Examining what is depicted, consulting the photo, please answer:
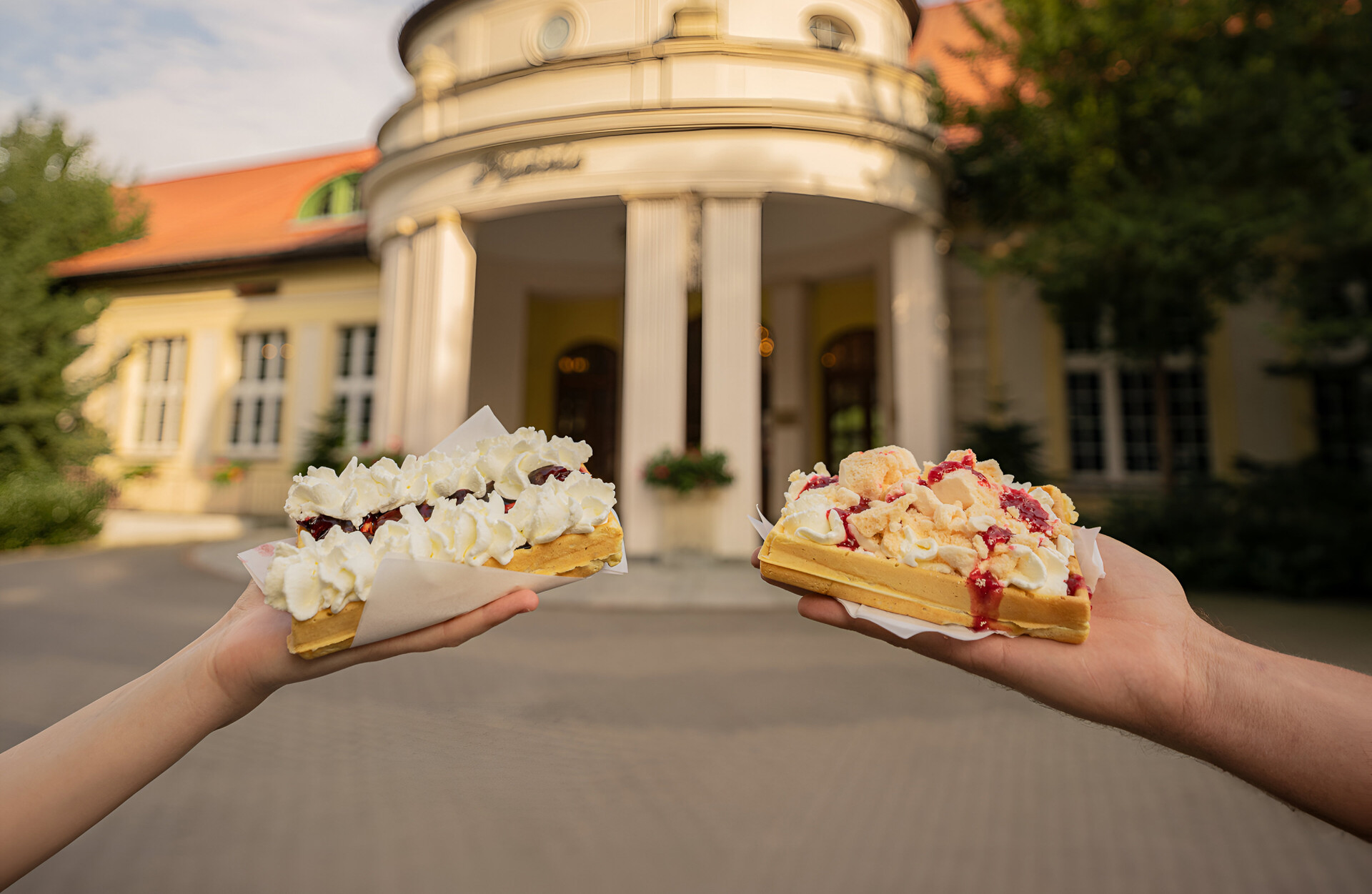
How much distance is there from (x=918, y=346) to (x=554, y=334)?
8.95 meters

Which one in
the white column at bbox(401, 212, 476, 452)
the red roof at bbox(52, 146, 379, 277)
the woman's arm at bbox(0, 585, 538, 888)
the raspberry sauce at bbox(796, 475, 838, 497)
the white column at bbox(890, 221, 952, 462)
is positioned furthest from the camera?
Result: the red roof at bbox(52, 146, 379, 277)

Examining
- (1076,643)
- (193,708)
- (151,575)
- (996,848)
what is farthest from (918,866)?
(151,575)

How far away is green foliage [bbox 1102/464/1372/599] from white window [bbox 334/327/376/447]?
14.8 m

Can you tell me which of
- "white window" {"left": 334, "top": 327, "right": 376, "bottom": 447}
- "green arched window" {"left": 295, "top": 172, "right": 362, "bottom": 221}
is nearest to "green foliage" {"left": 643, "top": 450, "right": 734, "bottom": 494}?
"white window" {"left": 334, "top": 327, "right": 376, "bottom": 447}

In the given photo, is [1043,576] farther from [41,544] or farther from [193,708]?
[41,544]

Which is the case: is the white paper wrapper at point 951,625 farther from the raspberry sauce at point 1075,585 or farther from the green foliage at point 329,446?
the green foliage at point 329,446

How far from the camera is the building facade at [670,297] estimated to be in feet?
31.3

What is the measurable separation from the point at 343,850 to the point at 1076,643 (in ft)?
8.50

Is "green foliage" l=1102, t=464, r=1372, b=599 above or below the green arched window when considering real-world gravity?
below

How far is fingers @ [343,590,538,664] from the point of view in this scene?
158 cm

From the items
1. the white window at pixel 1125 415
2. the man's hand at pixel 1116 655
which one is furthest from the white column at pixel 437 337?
the white window at pixel 1125 415

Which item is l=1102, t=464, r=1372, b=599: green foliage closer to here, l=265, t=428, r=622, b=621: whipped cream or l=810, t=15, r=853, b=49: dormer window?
l=265, t=428, r=622, b=621: whipped cream

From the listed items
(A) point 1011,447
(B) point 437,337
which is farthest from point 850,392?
(B) point 437,337

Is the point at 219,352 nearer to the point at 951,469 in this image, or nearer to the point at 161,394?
the point at 161,394
